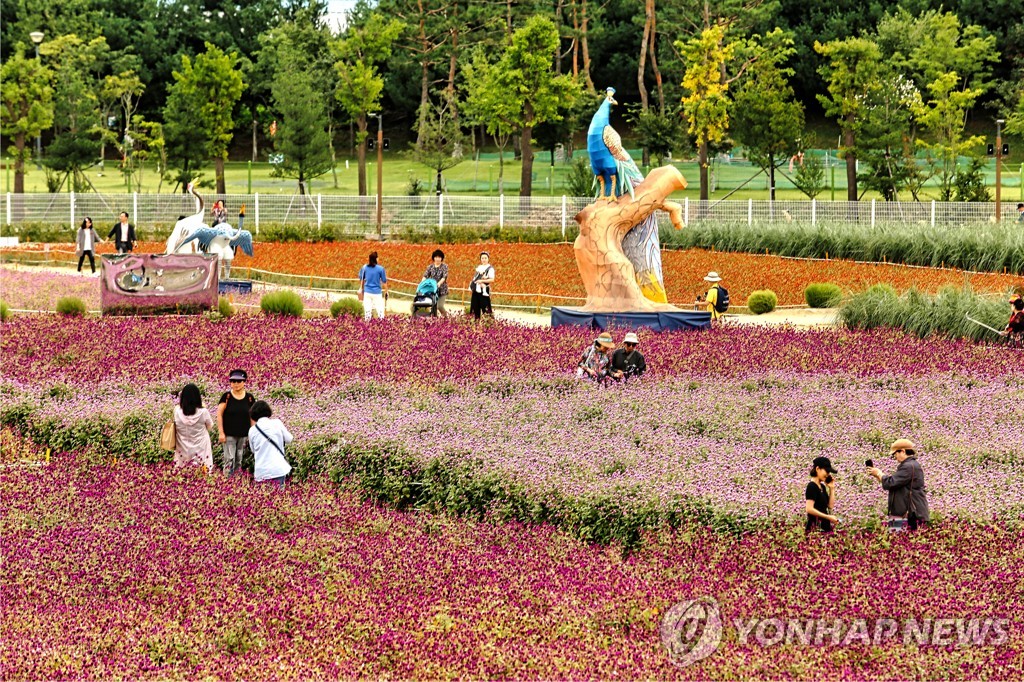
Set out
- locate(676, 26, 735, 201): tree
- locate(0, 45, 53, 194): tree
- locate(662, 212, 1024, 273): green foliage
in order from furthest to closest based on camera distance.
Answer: locate(0, 45, 53, 194): tree
locate(676, 26, 735, 201): tree
locate(662, 212, 1024, 273): green foliage

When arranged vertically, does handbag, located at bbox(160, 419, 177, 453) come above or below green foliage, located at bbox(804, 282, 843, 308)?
below

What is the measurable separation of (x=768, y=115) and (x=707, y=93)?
2511mm

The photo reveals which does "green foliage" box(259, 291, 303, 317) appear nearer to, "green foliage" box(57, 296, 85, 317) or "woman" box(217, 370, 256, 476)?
"green foliage" box(57, 296, 85, 317)

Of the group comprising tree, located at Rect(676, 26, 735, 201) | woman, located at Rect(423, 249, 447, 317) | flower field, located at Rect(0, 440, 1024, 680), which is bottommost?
flower field, located at Rect(0, 440, 1024, 680)

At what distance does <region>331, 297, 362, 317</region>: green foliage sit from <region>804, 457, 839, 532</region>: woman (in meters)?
14.3

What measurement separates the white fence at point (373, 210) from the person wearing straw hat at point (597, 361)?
28.7 metres

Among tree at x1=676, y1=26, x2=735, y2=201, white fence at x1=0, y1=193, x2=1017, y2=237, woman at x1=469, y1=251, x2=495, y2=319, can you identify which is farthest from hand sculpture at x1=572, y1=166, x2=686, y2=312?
tree at x1=676, y1=26, x2=735, y2=201

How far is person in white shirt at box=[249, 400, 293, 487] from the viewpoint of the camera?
12.9 metres

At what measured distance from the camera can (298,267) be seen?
3541 cm

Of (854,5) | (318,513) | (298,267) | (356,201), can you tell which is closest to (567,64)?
(854,5)

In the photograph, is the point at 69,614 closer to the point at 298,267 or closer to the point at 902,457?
the point at 902,457

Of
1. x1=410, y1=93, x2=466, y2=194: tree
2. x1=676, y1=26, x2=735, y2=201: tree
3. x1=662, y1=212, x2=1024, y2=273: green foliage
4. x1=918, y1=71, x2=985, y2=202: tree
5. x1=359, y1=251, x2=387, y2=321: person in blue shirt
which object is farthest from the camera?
x1=410, y1=93, x2=466, y2=194: tree

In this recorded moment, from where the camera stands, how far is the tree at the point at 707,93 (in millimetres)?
54781

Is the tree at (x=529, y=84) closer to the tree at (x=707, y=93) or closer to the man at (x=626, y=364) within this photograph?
the tree at (x=707, y=93)
